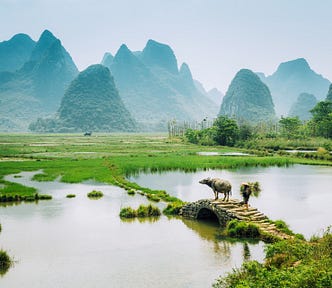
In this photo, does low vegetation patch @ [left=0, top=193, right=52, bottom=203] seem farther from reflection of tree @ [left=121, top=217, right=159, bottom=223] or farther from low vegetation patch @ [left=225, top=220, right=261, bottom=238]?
low vegetation patch @ [left=225, top=220, right=261, bottom=238]

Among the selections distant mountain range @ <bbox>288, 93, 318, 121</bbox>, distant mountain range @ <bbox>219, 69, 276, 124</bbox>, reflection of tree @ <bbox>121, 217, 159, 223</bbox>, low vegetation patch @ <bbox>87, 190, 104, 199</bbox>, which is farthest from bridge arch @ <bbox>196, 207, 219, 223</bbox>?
distant mountain range @ <bbox>288, 93, 318, 121</bbox>

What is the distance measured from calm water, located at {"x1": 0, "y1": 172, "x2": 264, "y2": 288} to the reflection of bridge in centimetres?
54

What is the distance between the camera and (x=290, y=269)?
8.37 meters

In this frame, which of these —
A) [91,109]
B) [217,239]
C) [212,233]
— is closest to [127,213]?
[212,233]

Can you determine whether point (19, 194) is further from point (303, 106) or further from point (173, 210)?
point (303, 106)

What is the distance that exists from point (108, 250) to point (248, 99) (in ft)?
535

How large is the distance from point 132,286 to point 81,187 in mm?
15885

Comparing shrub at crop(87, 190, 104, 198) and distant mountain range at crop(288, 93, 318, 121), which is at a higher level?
distant mountain range at crop(288, 93, 318, 121)

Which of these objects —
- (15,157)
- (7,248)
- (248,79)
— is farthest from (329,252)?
(248,79)

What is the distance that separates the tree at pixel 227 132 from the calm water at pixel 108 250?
46417mm

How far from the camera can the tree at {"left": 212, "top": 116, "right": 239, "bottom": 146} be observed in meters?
63.2

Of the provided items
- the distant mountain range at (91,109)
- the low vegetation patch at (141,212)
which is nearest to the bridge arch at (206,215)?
the low vegetation patch at (141,212)

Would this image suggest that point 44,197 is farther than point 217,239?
Yes

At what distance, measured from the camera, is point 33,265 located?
37.7 ft
